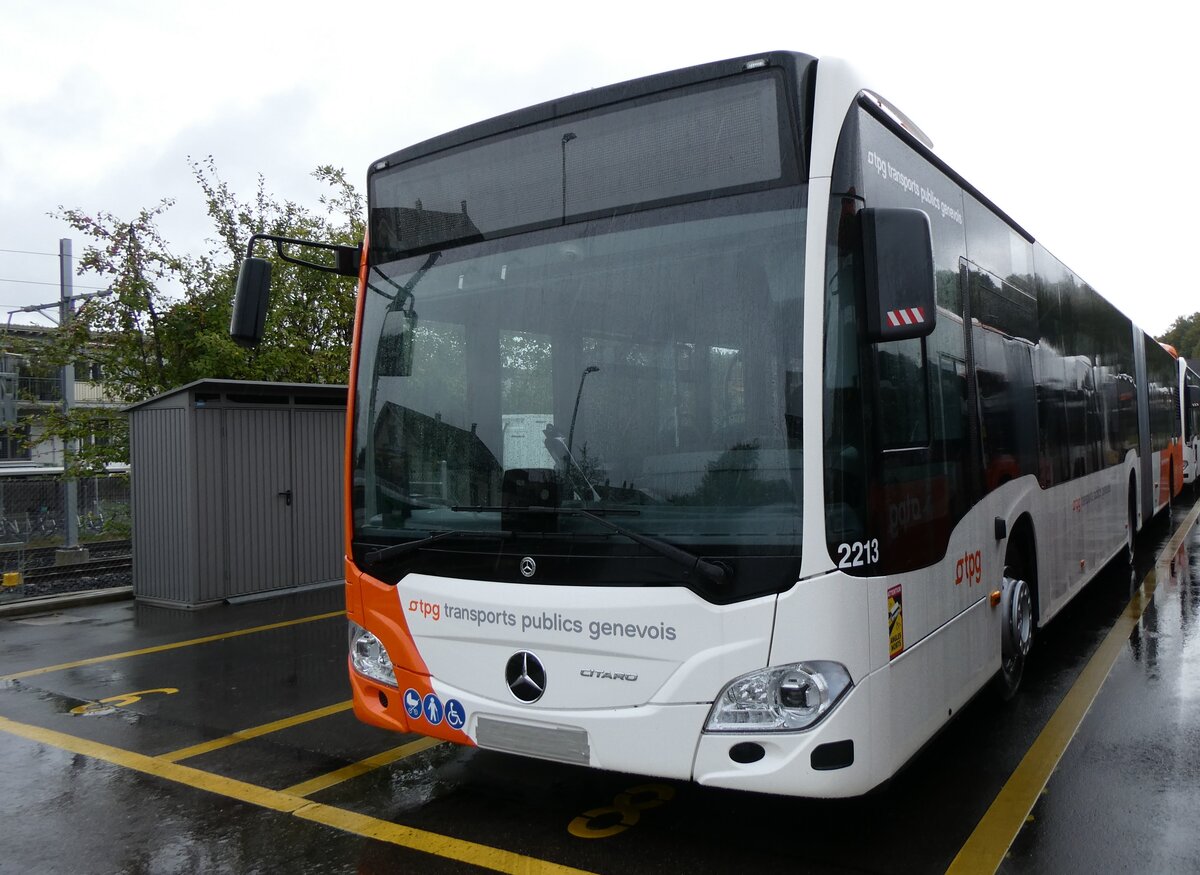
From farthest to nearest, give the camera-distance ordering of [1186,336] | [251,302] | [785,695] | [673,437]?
[1186,336] → [251,302] → [673,437] → [785,695]

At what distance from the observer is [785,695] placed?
11.0 feet

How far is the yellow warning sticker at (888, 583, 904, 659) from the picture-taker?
3.64m

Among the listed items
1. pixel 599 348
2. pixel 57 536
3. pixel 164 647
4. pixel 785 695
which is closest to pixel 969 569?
pixel 785 695

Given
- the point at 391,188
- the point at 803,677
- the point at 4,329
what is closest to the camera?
the point at 803,677

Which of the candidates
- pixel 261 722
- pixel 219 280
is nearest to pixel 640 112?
pixel 261 722

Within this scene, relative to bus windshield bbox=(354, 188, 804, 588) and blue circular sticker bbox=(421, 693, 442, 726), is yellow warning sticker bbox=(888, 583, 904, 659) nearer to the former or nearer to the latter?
bus windshield bbox=(354, 188, 804, 588)

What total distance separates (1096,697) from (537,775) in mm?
3500

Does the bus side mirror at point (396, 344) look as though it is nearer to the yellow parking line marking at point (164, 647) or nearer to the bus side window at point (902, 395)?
the bus side window at point (902, 395)

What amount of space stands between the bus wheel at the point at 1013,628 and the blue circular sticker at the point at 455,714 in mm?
3053

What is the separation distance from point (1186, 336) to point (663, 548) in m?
94.3

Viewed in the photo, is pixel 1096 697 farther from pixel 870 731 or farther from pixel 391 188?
pixel 391 188

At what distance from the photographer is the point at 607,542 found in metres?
3.58

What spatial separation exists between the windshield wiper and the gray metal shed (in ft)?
25.6

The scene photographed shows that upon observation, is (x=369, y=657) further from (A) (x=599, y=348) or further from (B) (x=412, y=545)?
(A) (x=599, y=348)
